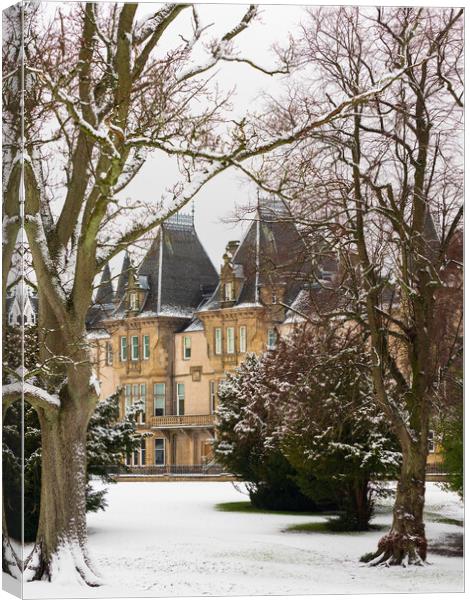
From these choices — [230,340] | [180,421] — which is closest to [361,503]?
[180,421]

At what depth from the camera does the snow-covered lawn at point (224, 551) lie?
12992mm

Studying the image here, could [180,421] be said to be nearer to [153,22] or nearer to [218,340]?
[218,340]

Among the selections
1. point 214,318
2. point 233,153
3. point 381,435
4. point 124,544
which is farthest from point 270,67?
point 124,544

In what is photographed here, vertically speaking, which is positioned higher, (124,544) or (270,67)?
(270,67)

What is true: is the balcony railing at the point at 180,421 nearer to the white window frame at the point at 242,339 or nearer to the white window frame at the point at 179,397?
the white window frame at the point at 179,397

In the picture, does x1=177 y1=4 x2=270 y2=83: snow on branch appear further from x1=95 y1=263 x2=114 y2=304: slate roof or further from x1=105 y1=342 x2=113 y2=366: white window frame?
x1=105 y1=342 x2=113 y2=366: white window frame

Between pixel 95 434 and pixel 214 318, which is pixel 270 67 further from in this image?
pixel 95 434

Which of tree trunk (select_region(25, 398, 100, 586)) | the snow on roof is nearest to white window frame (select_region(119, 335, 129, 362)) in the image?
the snow on roof

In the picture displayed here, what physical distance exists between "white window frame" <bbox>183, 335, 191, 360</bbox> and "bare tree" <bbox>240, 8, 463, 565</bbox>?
1.47 metres

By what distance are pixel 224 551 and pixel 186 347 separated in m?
2.06

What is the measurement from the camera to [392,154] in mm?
13961

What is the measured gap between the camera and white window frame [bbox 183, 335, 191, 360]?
46.0 feet

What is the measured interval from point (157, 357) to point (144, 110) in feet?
7.80

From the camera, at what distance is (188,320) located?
13969 millimetres
